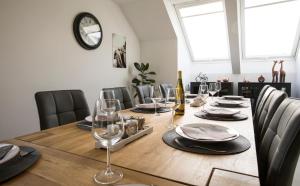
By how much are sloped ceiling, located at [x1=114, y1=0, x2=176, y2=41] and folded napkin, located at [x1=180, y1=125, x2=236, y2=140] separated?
3.22 metres

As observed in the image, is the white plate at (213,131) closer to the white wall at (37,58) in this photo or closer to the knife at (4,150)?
the knife at (4,150)

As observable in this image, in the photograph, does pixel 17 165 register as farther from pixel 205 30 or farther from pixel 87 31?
pixel 205 30

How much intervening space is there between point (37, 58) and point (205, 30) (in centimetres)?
Answer: 363

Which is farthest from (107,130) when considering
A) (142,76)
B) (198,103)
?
(142,76)

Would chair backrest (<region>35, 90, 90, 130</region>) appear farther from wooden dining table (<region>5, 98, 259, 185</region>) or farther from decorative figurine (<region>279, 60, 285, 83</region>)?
decorative figurine (<region>279, 60, 285, 83</region>)

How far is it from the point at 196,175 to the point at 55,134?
75 cm

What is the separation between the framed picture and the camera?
3.78 metres

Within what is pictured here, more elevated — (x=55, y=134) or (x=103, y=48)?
(x=103, y=48)

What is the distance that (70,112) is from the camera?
1586 millimetres

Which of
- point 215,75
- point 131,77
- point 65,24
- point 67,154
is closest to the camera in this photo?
point 67,154

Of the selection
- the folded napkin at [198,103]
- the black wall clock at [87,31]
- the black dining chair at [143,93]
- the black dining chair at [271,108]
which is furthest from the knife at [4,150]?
the black wall clock at [87,31]

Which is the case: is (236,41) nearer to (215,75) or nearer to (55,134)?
(215,75)

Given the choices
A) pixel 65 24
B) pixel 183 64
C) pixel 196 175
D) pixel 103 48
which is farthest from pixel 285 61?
pixel 196 175

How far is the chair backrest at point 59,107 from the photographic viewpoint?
54.4 inches
